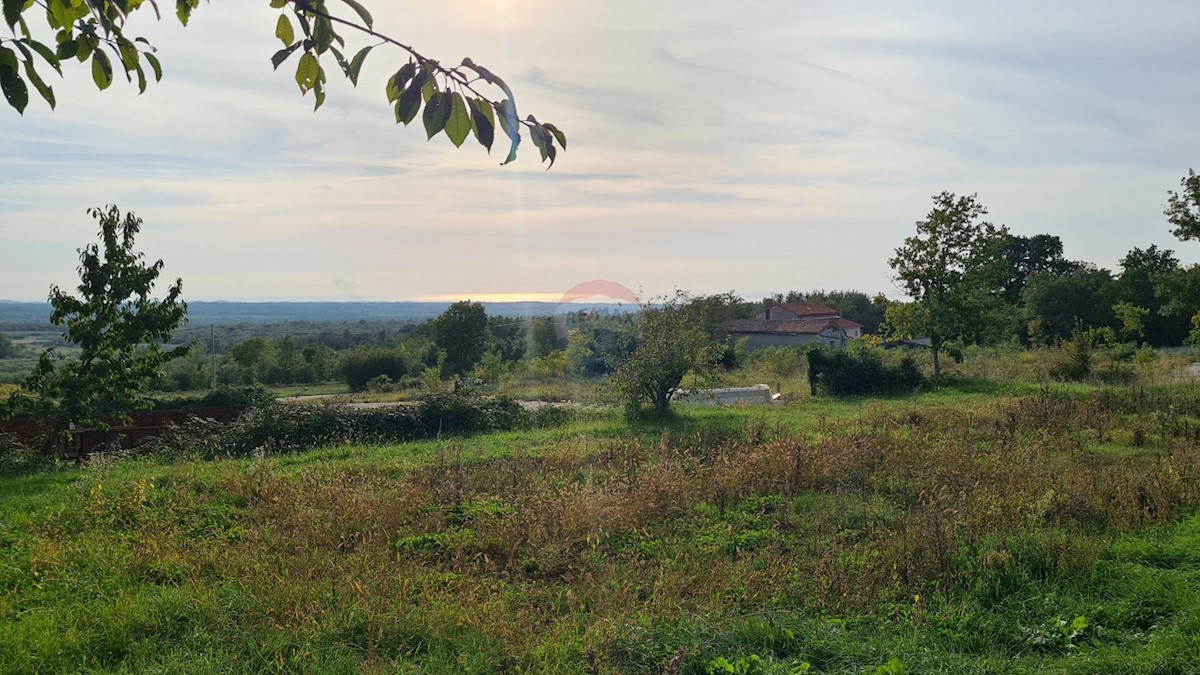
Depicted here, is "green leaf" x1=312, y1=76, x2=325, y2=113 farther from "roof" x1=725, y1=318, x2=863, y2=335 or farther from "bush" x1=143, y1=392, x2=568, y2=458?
"roof" x1=725, y1=318, x2=863, y2=335

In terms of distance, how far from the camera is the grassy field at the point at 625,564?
4051 mm

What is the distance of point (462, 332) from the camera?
44219mm

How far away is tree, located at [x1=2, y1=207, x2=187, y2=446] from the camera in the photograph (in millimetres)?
11211

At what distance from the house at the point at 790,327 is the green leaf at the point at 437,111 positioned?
1827 inches

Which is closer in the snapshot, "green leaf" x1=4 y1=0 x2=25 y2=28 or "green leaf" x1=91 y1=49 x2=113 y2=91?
"green leaf" x1=4 y1=0 x2=25 y2=28

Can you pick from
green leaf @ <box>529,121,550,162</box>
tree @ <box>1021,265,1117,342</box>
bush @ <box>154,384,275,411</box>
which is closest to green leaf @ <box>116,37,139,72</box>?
green leaf @ <box>529,121,550,162</box>

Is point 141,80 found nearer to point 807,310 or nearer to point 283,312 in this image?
point 807,310

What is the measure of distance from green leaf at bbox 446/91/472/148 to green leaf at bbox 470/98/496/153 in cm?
2

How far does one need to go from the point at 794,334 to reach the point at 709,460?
4475 cm

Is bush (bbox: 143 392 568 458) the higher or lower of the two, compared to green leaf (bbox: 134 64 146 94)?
lower

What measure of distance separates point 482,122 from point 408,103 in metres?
0.20

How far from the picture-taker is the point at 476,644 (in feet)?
13.4

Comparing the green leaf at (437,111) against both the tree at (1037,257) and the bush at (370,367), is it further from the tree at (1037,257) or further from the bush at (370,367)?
the tree at (1037,257)

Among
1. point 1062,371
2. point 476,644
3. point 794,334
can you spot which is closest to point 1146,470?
point 476,644
